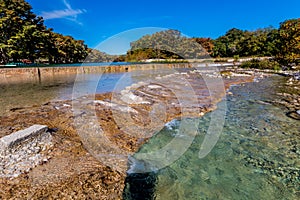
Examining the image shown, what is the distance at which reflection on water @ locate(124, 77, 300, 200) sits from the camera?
210cm

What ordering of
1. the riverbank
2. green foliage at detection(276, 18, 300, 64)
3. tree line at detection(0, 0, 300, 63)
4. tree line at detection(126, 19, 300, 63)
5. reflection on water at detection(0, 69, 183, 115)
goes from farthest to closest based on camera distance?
1. tree line at detection(0, 0, 300, 63)
2. tree line at detection(126, 19, 300, 63)
3. green foliage at detection(276, 18, 300, 64)
4. the riverbank
5. reflection on water at detection(0, 69, 183, 115)

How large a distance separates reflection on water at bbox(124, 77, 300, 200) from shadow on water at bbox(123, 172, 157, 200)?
1 centimetres

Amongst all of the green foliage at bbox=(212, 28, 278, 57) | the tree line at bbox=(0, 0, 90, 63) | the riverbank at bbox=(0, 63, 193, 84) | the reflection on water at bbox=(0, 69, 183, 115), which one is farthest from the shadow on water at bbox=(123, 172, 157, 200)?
the green foliage at bbox=(212, 28, 278, 57)

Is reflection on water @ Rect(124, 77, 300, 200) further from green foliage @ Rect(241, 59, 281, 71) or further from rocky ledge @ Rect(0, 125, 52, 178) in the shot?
green foliage @ Rect(241, 59, 281, 71)

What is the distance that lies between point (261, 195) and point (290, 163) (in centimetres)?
98

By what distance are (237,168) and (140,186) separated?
147 centimetres

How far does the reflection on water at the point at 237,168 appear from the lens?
210cm

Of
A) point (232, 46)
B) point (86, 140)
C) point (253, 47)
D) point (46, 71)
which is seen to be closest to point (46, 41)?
point (46, 71)

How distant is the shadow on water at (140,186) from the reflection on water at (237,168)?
12 millimetres

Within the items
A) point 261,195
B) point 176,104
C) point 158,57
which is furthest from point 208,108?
point 158,57

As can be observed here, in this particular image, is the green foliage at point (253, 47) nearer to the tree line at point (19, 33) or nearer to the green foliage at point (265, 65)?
the green foliage at point (265, 65)

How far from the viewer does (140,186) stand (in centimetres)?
216

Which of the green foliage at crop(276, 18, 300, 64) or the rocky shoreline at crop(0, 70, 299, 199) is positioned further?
the green foliage at crop(276, 18, 300, 64)

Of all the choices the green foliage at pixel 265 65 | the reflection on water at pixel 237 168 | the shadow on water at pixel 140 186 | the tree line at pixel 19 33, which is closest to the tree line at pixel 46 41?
the tree line at pixel 19 33
